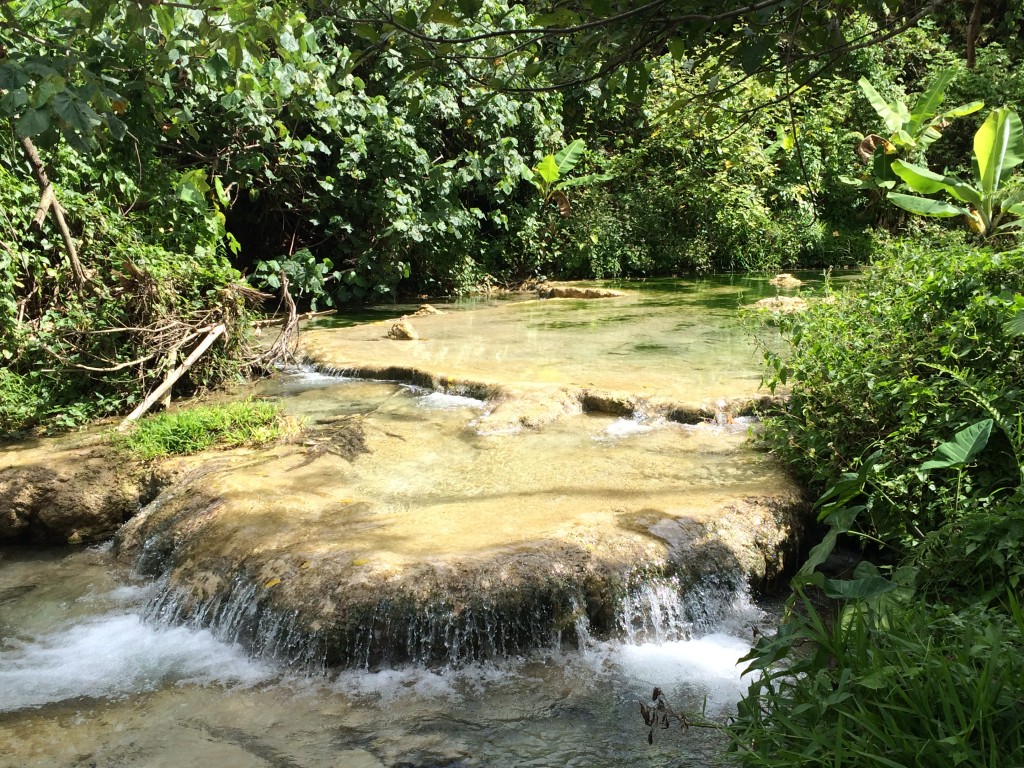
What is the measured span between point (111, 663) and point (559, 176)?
1433cm

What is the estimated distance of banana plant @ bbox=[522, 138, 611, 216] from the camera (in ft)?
54.1

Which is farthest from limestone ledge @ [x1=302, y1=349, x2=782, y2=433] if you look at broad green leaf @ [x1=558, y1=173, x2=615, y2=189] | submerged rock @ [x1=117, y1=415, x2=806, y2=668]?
broad green leaf @ [x1=558, y1=173, x2=615, y2=189]

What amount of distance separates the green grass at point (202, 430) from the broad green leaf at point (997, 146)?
6.04 metres

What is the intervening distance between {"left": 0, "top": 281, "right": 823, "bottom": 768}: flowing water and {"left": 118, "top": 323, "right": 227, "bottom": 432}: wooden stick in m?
1.49

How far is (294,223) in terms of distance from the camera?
14984 millimetres

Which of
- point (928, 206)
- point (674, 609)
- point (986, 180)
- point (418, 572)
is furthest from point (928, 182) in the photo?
point (418, 572)

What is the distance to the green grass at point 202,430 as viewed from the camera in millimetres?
6668

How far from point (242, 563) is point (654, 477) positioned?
2.67 m

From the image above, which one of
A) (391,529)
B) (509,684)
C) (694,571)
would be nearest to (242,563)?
(391,529)

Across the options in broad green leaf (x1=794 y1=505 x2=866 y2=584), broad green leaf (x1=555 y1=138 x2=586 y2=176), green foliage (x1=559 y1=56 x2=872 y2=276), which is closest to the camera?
broad green leaf (x1=794 y1=505 x2=866 y2=584)

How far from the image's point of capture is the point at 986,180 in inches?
282

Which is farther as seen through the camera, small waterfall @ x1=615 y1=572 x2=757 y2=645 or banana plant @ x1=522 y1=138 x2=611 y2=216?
banana plant @ x1=522 y1=138 x2=611 y2=216

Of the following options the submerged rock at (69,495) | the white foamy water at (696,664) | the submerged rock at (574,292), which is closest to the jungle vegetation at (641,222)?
the white foamy water at (696,664)

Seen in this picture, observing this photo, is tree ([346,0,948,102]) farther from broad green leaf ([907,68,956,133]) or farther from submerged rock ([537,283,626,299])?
submerged rock ([537,283,626,299])
